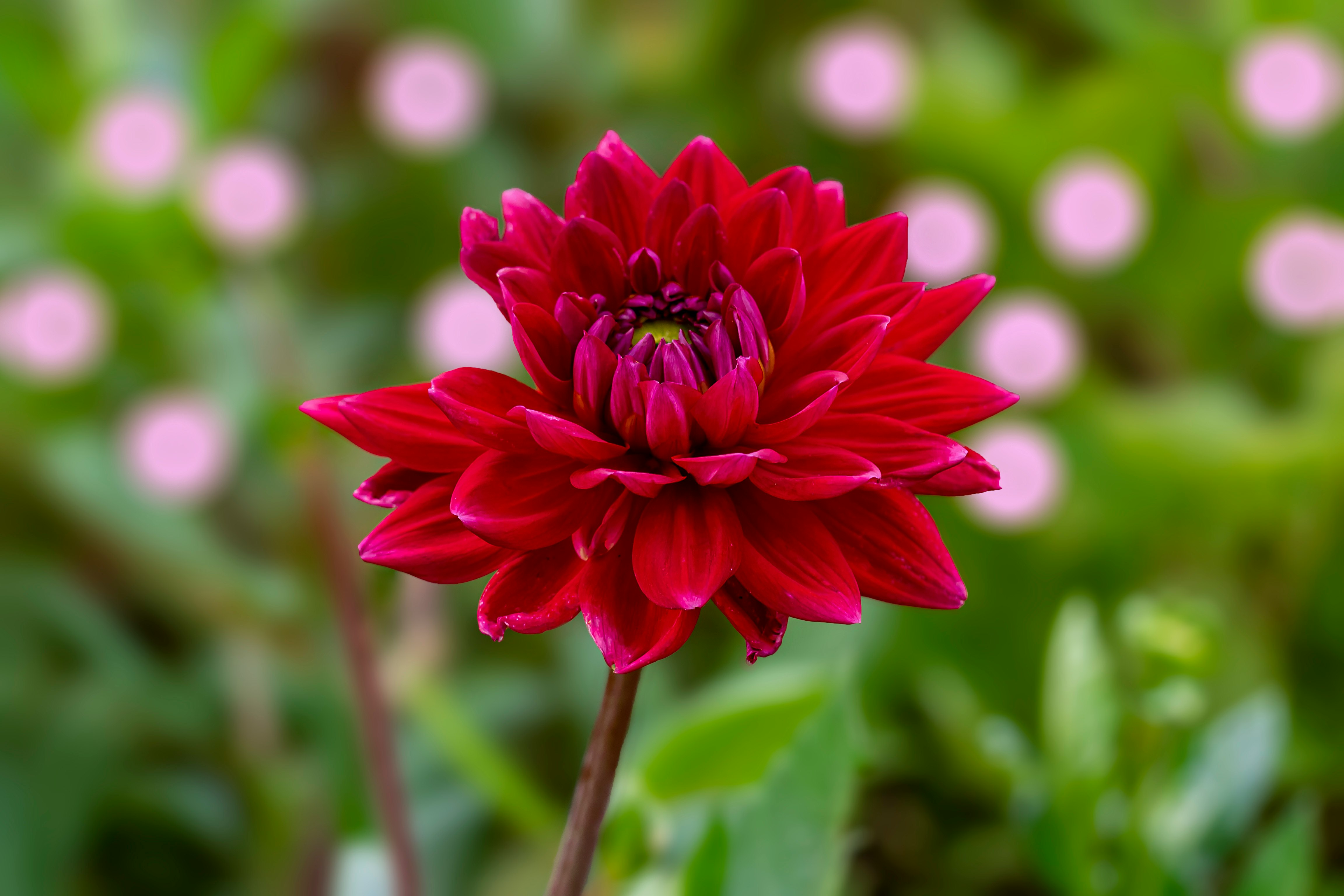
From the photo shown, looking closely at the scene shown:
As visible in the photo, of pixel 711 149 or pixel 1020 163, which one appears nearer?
pixel 711 149

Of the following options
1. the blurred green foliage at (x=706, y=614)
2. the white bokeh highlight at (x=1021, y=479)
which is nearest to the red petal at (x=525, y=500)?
the blurred green foliage at (x=706, y=614)

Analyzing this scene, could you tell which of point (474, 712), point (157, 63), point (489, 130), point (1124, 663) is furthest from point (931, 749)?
point (157, 63)

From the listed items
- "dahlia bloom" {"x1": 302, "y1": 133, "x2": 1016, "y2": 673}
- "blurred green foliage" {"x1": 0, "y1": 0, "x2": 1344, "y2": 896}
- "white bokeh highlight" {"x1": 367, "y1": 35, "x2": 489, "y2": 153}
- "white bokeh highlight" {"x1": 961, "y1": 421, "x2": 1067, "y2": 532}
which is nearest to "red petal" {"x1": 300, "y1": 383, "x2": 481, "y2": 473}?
"dahlia bloom" {"x1": 302, "y1": 133, "x2": 1016, "y2": 673}

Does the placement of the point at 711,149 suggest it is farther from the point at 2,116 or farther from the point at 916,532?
the point at 2,116

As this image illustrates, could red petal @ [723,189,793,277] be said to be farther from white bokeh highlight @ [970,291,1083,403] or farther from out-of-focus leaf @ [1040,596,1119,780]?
white bokeh highlight @ [970,291,1083,403]

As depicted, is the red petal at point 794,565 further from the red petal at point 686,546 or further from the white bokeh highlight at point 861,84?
the white bokeh highlight at point 861,84

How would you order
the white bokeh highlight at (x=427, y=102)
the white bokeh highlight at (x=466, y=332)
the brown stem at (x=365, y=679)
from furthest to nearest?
the white bokeh highlight at (x=427, y=102) < the white bokeh highlight at (x=466, y=332) < the brown stem at (x=365, y=679)
